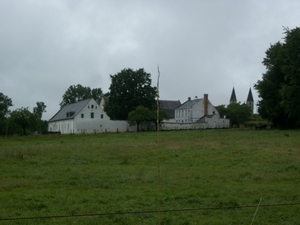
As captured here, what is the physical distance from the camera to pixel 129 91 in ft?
311

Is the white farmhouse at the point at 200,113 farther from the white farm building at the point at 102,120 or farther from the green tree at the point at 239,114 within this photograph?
the green tree at the point at 239,114

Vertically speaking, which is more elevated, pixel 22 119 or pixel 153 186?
pixel 22 119

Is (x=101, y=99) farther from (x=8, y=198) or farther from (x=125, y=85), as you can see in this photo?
(x=8, y=198)

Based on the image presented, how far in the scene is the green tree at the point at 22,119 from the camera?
74.9 meters

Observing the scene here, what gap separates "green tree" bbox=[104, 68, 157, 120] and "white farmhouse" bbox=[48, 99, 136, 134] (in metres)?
3.95

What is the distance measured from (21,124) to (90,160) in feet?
176

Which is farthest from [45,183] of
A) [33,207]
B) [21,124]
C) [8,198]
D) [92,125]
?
[92,125]

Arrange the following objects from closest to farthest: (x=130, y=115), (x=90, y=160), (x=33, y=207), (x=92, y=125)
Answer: (x=33, y=207) → (x=90, y=160) → (x=130, y=115) → (x=92, y=125)

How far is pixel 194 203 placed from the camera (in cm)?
1282

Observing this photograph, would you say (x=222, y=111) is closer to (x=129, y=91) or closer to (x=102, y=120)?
(x=129, y=91)

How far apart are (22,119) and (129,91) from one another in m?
27.6

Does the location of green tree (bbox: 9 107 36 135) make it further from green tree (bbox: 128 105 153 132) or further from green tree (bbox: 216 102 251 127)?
green tree (bbox: 216 102 251 127)

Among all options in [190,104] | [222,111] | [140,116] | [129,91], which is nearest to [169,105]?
[222,111]

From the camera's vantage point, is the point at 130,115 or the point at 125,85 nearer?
the point at 130,115
